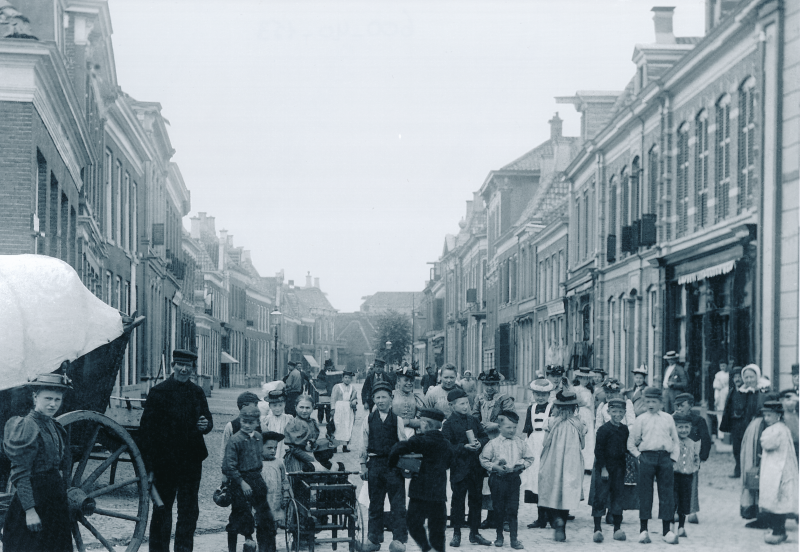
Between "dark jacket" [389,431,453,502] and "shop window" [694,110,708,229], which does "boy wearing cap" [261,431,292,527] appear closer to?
"dark jacket" [389,431,453,502]

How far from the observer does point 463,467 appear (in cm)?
1054

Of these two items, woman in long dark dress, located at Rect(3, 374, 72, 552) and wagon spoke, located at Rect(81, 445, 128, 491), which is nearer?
woman in long dark dress, located at Rect(3, 374, 72, 552)

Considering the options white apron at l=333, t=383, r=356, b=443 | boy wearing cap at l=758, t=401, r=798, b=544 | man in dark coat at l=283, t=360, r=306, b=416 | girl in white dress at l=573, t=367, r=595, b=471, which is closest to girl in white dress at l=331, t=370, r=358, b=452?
white apron at l=333, t=383, r=356, b=443

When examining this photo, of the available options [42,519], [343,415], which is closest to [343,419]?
[343,415]

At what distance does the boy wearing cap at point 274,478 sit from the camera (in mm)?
8984

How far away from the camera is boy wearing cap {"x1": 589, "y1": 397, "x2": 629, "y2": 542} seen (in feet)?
35.4

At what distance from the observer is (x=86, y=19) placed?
19312 mm

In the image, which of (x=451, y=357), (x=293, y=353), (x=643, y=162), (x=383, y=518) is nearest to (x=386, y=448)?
(x=383, y=518)

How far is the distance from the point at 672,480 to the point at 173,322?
28.5m

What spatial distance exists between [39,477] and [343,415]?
12527 millimetres

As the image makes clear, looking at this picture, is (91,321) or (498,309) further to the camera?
(498,309)

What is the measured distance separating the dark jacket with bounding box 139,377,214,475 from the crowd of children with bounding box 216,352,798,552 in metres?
0.31

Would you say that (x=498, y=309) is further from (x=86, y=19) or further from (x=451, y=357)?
(x=86, y=19)

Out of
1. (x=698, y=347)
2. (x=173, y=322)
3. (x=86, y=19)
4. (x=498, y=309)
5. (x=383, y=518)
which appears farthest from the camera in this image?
(x=498, y=309)
